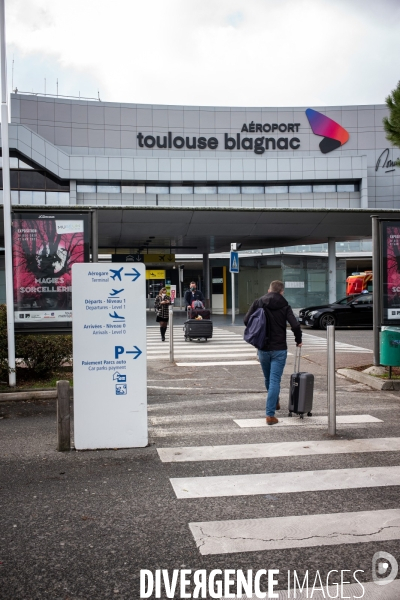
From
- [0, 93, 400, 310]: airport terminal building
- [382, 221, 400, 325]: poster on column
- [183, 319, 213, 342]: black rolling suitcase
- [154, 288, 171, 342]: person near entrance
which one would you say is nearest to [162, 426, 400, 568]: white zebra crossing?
A: [382, 221, 400, 325]: poster on column

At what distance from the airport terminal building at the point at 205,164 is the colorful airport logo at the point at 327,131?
0.24 ft

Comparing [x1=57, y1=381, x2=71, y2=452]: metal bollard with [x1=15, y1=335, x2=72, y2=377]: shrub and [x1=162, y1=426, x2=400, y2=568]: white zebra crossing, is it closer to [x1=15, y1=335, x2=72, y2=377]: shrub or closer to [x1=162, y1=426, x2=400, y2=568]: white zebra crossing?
[x1=162, y1=426, x2=400, y2=568]: white zebra crossing

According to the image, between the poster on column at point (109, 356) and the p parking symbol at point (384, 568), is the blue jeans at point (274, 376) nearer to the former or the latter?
the poster on column at point (109, 356)

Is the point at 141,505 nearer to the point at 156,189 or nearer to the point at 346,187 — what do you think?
the point at 156,189

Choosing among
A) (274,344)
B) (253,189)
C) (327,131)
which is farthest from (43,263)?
(327,131)

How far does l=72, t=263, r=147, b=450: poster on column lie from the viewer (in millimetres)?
6375

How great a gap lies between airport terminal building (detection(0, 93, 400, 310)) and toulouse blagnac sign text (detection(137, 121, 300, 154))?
73 mm

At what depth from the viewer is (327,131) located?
42.9 metres

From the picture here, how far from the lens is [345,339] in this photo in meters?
19.7

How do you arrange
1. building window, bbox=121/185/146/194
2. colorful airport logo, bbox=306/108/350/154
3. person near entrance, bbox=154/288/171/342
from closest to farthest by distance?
person near entrance, bbox=154/288/171/342, building window, bbox=121/185/146/194, colorful airport logo, bbox=306/108/350/154

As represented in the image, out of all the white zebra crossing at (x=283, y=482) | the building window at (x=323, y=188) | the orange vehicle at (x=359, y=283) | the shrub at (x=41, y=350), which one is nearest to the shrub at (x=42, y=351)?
the shrub at (x=41, y=350)

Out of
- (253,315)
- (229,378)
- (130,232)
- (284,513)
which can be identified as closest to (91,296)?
(253,315)

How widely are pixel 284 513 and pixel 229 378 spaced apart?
7.15 meters

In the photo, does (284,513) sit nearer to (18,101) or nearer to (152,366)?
(152,366)
